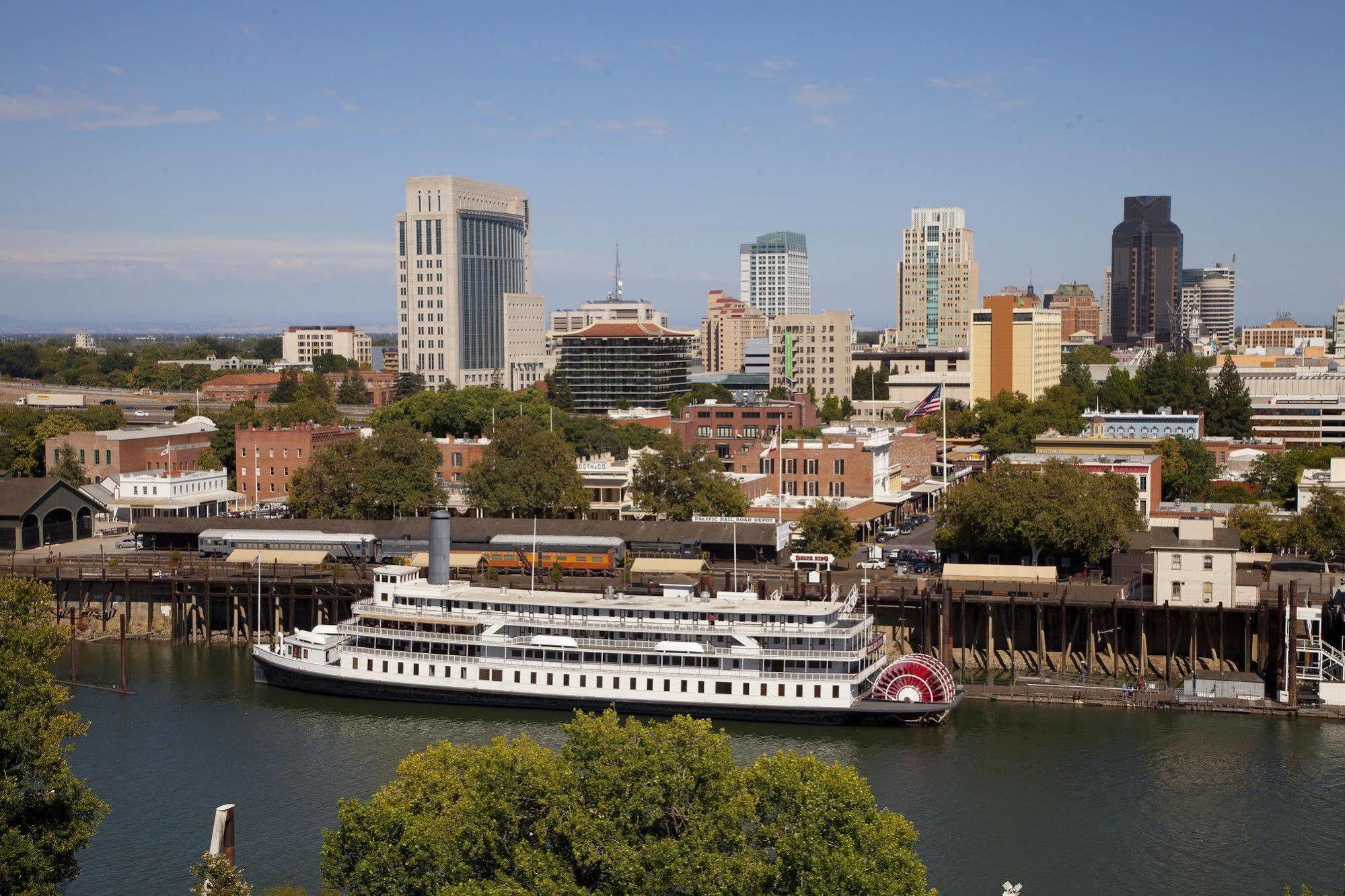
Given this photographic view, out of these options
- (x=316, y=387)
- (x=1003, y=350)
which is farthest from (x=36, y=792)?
(x=316, y=387)

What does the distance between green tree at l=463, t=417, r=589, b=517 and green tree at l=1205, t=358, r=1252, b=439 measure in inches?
2112

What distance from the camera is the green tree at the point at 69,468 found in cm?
7975

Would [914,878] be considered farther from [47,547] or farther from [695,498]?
[47,547]

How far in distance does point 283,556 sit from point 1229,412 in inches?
2756

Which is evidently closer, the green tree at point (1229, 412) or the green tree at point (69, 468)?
the green tree at point (69, 468)

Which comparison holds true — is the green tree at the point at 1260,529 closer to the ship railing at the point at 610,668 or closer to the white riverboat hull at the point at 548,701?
the white riverboat hull at the point at 548,701

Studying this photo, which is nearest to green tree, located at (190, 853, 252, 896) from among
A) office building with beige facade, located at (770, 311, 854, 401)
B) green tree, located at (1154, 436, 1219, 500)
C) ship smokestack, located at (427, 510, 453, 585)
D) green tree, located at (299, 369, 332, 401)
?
ship smokestack, located at (427, 510, 453, 585)

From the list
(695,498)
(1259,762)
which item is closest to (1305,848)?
(1259,762)

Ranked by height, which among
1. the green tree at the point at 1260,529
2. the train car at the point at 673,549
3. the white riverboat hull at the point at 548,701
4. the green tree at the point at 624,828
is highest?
the green tree at the point at 1260,529

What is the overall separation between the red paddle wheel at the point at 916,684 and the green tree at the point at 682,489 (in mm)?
23869

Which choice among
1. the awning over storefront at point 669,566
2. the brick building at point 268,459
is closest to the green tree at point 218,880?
the awning over storefront at point 669,566

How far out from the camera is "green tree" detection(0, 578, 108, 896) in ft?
87.3

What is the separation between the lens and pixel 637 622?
4450cm

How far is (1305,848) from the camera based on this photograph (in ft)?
107
